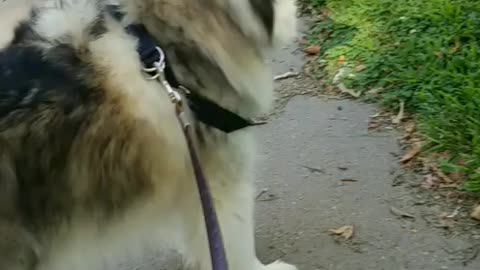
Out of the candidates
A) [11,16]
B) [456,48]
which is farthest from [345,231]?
[11,16]

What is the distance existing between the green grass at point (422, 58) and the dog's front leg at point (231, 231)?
88cm

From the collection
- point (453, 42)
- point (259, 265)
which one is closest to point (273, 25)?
point (259, 265)

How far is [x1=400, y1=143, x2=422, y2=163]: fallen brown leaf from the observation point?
291 centimetres

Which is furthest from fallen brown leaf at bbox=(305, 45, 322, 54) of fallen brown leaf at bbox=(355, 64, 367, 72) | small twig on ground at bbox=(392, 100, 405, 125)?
small twig on ground at bbox=(392, 100, 405, 125)

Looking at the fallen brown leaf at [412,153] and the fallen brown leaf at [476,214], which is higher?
the fallen brown leaf at [412,153]

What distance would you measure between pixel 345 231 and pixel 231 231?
604mm

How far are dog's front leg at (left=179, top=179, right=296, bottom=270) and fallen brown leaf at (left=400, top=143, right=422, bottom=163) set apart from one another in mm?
822

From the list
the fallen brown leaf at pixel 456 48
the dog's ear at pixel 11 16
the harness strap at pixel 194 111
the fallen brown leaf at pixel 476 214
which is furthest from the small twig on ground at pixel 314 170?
the dog's ear at pixel 11 16

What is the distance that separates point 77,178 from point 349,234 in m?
1.12

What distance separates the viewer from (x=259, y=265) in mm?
2562

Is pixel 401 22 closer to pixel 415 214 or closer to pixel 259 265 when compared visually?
pixel 415 214

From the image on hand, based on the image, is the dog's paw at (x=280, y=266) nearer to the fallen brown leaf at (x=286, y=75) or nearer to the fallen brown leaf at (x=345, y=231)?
the fallen brown leaf at (x=345, y=231)

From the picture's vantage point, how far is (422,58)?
129 inches

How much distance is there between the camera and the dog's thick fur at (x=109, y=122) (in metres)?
1.83
